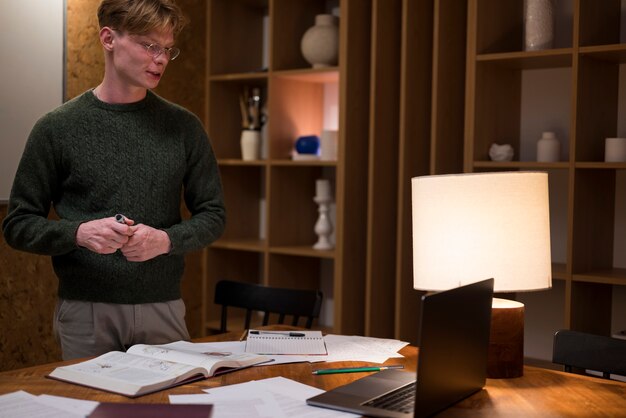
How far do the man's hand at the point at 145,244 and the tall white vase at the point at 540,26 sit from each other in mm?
1766

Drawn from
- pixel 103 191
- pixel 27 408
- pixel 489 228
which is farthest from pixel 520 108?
pixel 27 408

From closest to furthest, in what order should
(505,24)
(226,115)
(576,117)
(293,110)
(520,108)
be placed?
(576,117), (505,24), (520,108), (293,110), (226,115)

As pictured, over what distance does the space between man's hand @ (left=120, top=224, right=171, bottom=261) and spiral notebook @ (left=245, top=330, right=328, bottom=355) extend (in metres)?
0.35

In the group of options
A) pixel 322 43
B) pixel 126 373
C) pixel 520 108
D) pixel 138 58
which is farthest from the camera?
pixel 322 43

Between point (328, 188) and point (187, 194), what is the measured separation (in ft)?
4.77

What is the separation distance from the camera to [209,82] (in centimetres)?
401

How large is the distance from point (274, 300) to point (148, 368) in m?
0.93

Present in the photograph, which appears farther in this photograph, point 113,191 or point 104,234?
point 113,191

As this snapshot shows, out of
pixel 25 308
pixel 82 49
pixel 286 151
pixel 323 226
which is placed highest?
pixel 82 49

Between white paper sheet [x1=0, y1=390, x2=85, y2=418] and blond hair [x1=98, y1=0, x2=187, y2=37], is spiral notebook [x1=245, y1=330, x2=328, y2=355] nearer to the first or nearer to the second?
white paper sheet [x1=0, y1=390, x2=85, y2=418]

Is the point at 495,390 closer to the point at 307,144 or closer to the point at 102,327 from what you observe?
the point at 102,327

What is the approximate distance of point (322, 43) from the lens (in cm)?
371

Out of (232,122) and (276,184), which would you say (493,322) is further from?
(232,122)

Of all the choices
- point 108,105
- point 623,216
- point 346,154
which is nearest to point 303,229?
point 346,154
